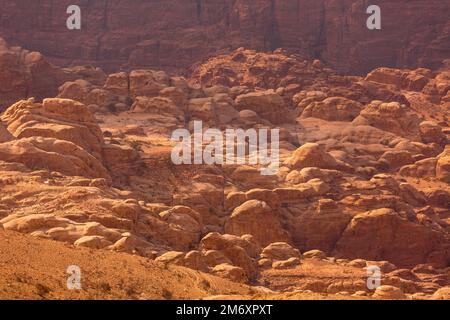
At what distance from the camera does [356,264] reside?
1674 inches

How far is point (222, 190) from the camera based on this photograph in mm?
51000

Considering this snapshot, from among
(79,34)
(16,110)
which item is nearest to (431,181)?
(16,110)

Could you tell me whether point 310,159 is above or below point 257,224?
above

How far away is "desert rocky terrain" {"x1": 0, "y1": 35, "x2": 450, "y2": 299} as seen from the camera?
27797 millimetres

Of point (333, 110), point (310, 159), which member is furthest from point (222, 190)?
point (333, 110)

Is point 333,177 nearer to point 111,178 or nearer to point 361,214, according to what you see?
point 361,214

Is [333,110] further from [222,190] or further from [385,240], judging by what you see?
[385,240]

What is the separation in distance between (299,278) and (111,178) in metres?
15.2

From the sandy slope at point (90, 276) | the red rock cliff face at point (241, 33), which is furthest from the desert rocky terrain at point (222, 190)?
the red rock cliff face at point (241, 33)

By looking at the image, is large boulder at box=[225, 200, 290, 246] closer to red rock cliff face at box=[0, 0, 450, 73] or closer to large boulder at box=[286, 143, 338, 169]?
large boulder at box=[286, 143, 338, 169]

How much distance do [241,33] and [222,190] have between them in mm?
51509

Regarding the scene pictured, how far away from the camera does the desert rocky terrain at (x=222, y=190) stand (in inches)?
1094

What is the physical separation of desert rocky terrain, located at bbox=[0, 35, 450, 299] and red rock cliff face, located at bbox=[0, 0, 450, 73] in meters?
12.1

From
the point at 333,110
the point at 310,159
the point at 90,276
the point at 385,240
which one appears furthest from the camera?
the point at 333,110
